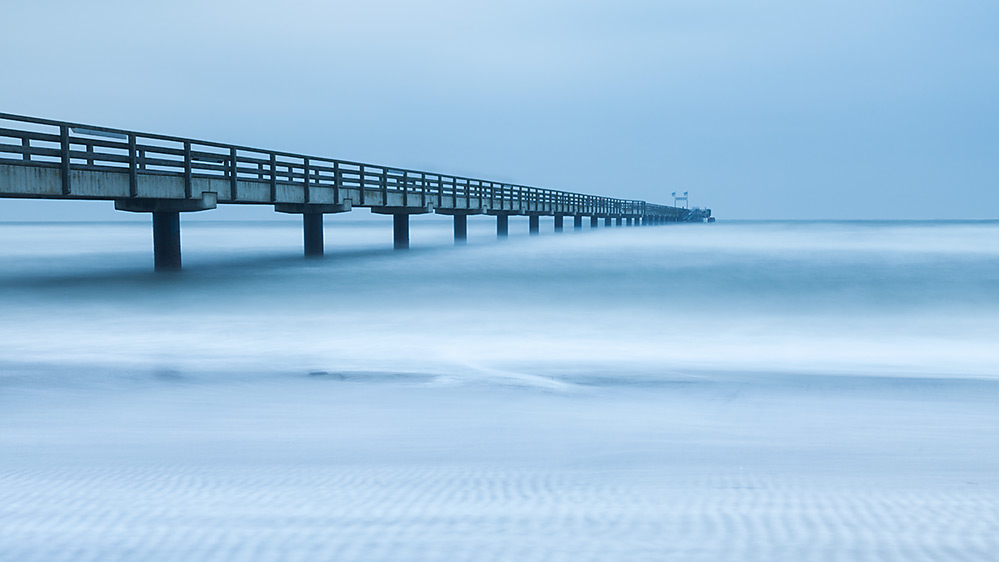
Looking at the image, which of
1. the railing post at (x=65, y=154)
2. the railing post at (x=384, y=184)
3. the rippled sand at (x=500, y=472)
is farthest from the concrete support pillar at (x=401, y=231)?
the rippled sand at (x=500, y=472)

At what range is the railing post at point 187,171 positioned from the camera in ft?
53.7

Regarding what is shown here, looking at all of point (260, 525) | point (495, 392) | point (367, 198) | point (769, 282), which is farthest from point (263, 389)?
point (367, 198)

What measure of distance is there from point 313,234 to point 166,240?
26.1ft

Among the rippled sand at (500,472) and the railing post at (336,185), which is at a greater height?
the railing post at (336,185)

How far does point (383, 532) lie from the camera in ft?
10.0

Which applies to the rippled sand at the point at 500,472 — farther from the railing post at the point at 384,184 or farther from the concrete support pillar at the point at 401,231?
the concrete support pillar at the point at 401,231

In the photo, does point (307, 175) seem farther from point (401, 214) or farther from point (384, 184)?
point (401, 214)

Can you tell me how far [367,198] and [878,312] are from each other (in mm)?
16776

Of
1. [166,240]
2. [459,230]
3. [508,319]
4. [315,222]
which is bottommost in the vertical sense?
[508,319]

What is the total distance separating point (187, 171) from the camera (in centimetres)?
1642

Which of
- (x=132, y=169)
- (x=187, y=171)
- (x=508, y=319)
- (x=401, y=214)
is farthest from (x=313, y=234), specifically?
(x=508, y=319)

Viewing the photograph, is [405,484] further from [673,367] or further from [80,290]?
[80,290]

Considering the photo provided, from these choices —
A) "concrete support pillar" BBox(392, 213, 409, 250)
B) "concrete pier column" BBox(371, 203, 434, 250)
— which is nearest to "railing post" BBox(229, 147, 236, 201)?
"concrete pier column" BBox(371, 203, 434, 250)

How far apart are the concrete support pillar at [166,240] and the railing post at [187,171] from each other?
134 cm
